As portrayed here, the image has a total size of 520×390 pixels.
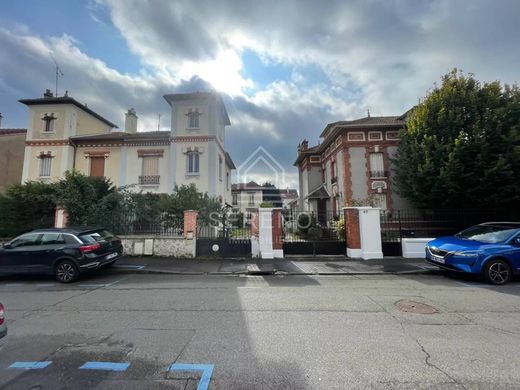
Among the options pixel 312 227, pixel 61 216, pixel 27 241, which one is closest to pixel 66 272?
pixel 27 241

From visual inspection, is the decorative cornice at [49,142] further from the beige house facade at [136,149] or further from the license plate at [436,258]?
the license plate at [436,258]

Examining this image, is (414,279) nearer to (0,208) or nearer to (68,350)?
(68,350)

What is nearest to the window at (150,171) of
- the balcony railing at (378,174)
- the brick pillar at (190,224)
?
the brick pillar at (190,224)

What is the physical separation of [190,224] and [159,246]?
163cm

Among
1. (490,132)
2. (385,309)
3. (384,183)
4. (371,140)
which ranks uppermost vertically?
(371,140)

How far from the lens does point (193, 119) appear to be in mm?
20594

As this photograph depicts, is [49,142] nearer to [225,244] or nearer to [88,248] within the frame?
[88,248]

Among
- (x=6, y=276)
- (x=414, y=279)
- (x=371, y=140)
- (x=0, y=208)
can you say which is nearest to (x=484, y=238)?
(x=414, y=279)

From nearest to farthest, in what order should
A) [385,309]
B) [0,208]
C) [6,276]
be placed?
[385,309] → [6,276] → [0,208]

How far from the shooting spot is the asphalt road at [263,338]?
2.81 metres

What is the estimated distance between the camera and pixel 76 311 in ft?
16.5

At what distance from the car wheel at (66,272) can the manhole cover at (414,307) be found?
8.43 m

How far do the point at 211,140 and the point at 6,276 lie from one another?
563 inches

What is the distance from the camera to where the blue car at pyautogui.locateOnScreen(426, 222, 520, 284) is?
280 inches
